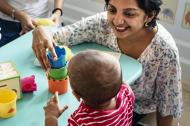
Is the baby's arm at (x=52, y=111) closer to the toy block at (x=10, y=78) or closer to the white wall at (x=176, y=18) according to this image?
the toy block at (x=10, y=78)

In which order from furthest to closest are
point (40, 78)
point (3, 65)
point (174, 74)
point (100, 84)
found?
point (174, 74) → point (40, 78) → point (3, 65) → point (100, 84)

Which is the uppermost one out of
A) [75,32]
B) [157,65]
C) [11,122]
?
[75,32]

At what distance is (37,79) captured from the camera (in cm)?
153

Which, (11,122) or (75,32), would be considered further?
(75,32)

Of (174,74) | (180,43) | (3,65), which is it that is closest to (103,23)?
(174,74)

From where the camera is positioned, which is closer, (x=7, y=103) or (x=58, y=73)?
(x=7, y=103)

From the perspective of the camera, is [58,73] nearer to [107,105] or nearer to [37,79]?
[37,79]

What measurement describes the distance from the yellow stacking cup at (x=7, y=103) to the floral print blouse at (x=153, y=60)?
0.49m

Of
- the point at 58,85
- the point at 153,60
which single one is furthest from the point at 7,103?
the point at 153,60

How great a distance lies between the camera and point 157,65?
1.66 m

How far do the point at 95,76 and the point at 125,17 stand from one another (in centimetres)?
51

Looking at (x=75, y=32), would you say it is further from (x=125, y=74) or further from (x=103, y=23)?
(x=125, y=74)

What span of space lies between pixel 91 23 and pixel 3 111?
0.67 meters

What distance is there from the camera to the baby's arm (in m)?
1.25
